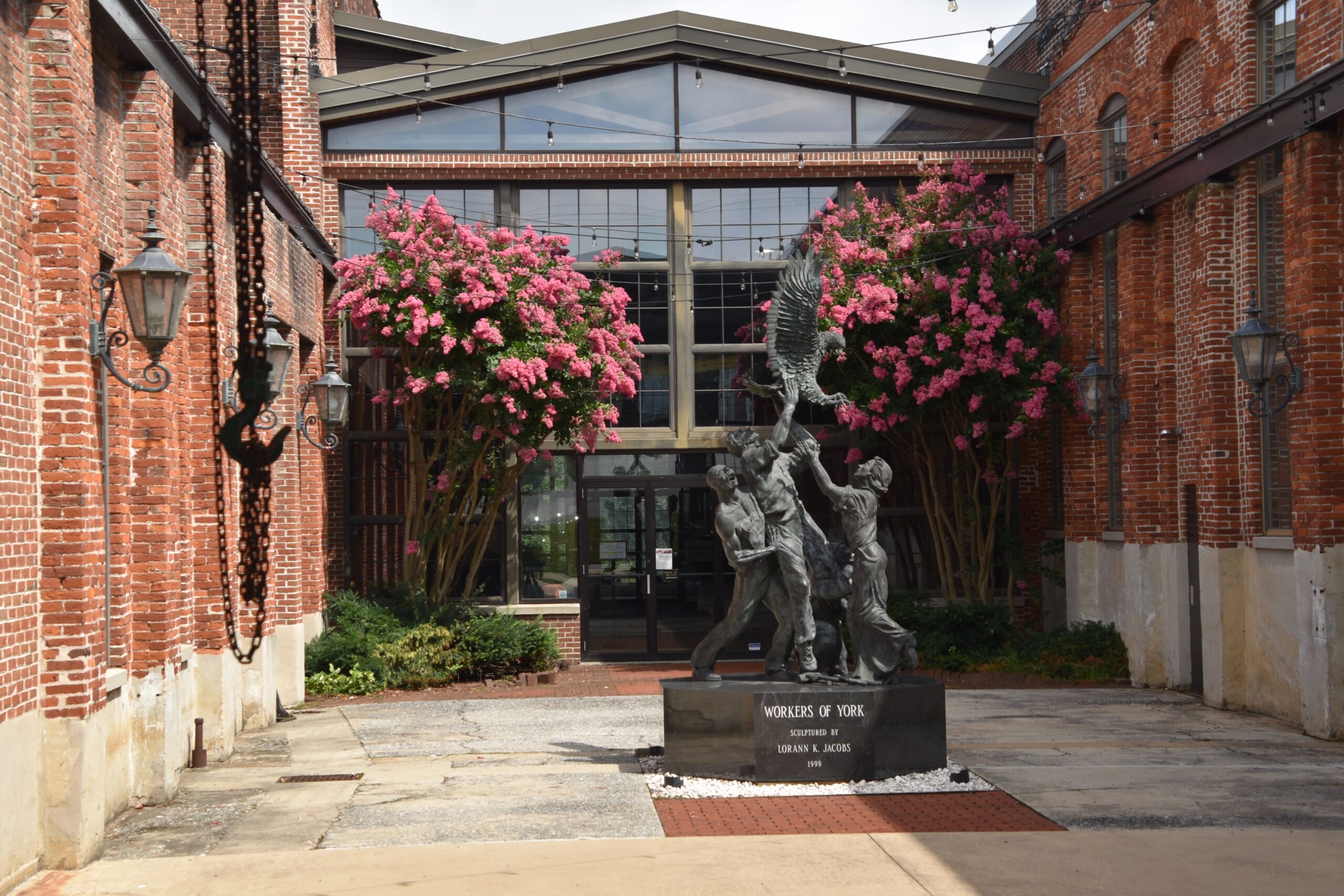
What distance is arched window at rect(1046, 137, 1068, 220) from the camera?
62.8 feet

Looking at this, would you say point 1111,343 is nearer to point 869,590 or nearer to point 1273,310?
point 1273,310

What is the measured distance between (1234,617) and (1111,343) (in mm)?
4414

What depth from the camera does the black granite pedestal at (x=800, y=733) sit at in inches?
411

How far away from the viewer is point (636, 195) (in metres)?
20.0

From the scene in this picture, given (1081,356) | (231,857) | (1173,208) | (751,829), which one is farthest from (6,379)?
(1081,356)

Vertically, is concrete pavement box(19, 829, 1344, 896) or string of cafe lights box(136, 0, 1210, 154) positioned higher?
string of cafe lights box(136, 0, 1210, 154)

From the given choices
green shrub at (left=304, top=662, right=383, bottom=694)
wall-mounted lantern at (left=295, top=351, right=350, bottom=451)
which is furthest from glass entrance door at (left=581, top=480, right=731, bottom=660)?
wall-mounted lantern at (left=295, top=351, right=350, bottom=451)

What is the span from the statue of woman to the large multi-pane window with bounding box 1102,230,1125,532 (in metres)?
7.16

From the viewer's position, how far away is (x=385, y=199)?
1948 centimetres

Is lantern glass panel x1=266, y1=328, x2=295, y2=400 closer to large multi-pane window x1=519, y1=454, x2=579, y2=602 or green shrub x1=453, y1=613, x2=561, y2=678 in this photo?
green shrub x1=453, y1=613, x2=561, y2=678

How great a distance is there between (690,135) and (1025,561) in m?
7.56

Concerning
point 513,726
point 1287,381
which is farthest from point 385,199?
point 1287,381

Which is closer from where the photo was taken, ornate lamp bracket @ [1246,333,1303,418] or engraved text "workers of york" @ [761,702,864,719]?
engraved text "workers of york" @ [761,702,864,719]

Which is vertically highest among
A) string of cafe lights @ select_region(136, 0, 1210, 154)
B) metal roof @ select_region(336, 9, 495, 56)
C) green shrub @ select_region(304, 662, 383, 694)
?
metal roof @ select_region(336, 9, 495, 56)
